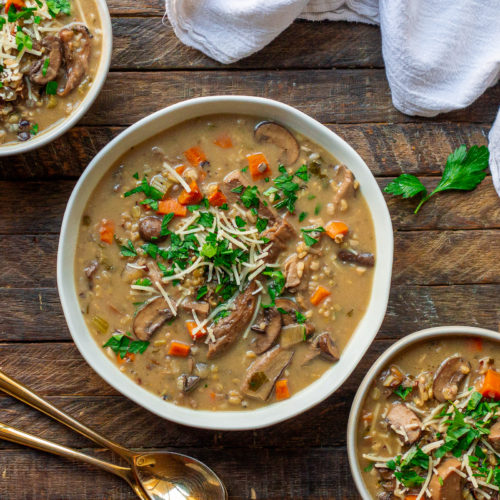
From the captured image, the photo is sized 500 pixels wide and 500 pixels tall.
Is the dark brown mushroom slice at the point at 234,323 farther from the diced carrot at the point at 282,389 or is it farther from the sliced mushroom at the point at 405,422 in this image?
the sliced mushroom at the point at 405,422

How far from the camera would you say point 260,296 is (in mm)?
3363

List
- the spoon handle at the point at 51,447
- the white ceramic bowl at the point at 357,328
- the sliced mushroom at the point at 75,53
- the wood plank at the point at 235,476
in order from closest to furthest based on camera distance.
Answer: the white ceramic bowl at the point at 357,328
the sliced mushroom at the point at 75,53
the spoon handle at the point at 51,447
the wood plank at the point at 235,476

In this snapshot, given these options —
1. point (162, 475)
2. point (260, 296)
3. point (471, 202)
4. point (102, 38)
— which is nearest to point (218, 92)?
point (102, 38)

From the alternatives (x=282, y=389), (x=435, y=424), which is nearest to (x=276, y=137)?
(x=282, y=389)

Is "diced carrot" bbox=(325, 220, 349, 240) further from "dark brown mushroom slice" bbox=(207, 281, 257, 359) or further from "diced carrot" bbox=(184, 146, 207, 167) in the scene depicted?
"diced carrot" bbox=(184, 146, 207, 167)

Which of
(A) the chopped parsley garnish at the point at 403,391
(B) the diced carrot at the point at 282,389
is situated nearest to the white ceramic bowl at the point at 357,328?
(B) the diced carrot at the point at 282,389

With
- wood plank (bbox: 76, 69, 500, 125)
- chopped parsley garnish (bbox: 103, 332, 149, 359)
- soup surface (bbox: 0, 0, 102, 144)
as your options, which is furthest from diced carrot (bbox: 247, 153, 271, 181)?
chopped parsley garnish (bbox: 103, 332, 149, 359)

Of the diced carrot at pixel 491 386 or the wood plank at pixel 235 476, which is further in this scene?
the wood plank at pixel 235 476

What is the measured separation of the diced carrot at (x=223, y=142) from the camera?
341 centimetres

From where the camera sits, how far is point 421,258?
3744 mm

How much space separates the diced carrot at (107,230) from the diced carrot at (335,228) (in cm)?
131

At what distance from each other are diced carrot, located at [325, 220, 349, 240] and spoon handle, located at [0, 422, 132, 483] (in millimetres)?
2003

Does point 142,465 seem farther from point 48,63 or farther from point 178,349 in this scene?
point 48,63

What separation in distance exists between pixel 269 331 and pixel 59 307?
142 cm
